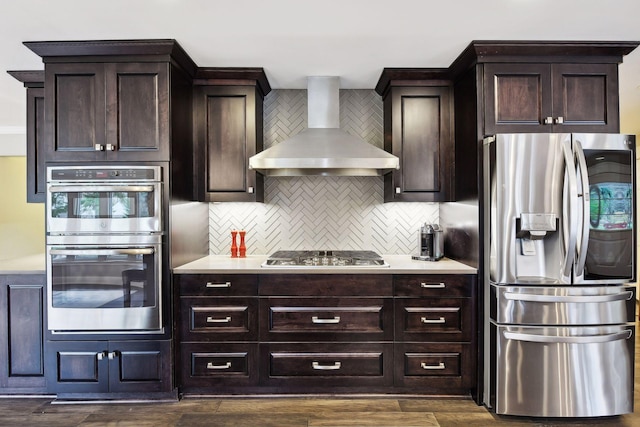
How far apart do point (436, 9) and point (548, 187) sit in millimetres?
1264

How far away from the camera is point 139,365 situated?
8.54ft

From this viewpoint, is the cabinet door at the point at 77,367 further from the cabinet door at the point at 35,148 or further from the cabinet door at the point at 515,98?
the cabinet door at the point at 515,98

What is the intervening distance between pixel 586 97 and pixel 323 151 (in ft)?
6.02

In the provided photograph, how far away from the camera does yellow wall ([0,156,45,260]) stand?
17.8 feet

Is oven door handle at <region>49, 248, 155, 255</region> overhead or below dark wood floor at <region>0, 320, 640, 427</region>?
overhead

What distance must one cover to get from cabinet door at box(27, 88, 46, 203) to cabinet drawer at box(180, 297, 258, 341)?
1559mm

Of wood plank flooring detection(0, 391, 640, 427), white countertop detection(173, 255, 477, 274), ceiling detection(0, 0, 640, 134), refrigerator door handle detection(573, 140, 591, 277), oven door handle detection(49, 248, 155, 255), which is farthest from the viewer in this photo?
white countertop detection(173, 255, 477, 274)

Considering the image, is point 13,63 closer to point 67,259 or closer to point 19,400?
point 67,259

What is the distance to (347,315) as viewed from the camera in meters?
2.70

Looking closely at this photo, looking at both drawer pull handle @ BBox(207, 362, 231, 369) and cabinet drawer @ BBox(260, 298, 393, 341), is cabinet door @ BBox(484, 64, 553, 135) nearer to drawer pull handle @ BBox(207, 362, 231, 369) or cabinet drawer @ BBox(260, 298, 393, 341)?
cabinet drawer @ BBox(260, 298, 393, 341)

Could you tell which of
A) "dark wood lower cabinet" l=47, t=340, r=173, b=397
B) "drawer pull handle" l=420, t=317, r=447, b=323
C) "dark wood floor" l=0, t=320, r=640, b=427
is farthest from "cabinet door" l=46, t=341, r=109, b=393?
"drawer pull handle" l=420, t=317, r=447, b=323

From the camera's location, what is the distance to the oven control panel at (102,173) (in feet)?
8.33

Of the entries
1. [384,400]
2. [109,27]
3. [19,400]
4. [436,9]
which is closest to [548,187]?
[436,9]

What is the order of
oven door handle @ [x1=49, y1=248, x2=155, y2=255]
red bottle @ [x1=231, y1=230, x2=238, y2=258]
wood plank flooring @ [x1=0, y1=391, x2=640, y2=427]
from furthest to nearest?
1. red bottle @ [x1=231, y1=230, x2=238, y2=258]
2. oven door handle @ [x1=49, y1=248, x2=155, y2=255]
3. wood plank flooring @ [x1=0, y1=391, x2=640, y2=427]
